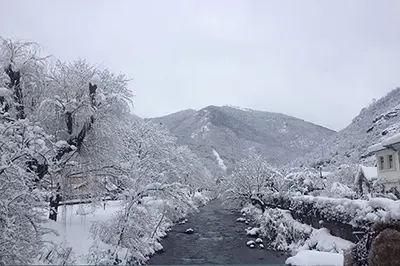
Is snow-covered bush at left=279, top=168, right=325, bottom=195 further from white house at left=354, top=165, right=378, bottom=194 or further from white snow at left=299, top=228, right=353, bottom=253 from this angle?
white snow at left=299, top=228, right=353, bottom=253

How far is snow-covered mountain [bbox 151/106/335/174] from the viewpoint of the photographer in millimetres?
89625

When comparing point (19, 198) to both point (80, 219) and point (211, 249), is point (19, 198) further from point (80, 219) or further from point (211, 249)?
point (211, 249)

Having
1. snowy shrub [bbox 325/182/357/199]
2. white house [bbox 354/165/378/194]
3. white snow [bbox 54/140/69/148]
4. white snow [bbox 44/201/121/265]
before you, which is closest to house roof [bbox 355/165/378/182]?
white house [bbox 354/165/378/194]

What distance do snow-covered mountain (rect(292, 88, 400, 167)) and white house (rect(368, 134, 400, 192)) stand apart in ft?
93.0

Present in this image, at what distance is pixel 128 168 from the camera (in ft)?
55.8

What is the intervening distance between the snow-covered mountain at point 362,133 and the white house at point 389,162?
93.0ft

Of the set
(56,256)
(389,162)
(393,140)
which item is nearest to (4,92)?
(56,256)

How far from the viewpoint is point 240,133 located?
10688cm

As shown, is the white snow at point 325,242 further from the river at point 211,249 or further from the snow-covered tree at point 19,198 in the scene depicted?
the snow-covered tree at point 19,198

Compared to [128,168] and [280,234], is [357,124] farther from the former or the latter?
[128,168]

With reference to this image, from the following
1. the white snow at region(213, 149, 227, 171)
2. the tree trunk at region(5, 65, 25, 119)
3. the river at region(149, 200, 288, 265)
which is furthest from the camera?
the white snow at region(213, 149, 227, 171)

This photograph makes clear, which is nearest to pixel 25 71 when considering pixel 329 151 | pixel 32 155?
pixel 32 155

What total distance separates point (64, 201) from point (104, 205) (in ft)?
7.45

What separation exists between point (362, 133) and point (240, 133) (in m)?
39.3
